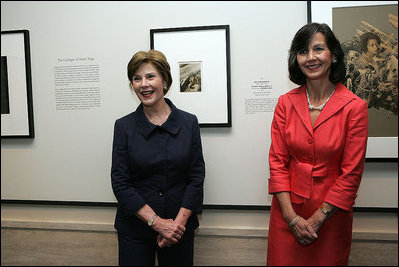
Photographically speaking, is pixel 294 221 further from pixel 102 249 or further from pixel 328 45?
pixel 102 249

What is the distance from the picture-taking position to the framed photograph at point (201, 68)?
80.9 inches

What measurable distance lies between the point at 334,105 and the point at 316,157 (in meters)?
0.26

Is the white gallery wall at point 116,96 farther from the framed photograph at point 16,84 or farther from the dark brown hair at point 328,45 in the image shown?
the dark brown hair at point 328,45

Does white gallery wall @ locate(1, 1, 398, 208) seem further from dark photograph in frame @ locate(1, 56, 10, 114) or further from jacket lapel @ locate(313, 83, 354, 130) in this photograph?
jacket lapel @ locate(313, 83, 354, 130)

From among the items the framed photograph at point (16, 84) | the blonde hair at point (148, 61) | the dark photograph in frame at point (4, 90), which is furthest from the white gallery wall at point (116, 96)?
the blonde hair at point (148, 61)

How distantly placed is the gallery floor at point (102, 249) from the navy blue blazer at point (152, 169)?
0.60m

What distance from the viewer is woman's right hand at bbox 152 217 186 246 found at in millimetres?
1597

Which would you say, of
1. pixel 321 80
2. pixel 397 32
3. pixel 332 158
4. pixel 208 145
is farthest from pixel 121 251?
pixel 397 32

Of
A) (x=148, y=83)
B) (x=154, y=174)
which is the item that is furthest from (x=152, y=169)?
(x=148, y=83)

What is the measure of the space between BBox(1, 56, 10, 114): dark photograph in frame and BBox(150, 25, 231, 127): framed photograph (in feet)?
3.76

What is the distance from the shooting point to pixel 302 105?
4.98ft

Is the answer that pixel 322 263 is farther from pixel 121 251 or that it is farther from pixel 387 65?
pixel 387 65

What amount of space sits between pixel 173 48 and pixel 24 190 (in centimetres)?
158

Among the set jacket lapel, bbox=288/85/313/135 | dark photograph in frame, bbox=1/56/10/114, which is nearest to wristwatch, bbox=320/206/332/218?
jacket lapel, bbox=288/85/313/135
